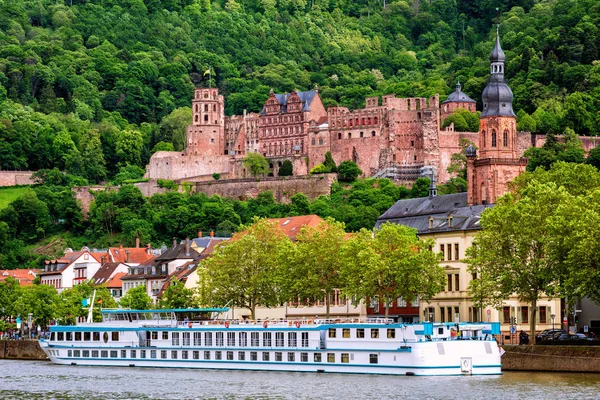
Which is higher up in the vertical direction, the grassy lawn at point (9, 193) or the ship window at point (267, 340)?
the grassy lawn at point (9, 193)

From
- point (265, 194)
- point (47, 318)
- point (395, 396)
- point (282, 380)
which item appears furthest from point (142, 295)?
point (265, 194)

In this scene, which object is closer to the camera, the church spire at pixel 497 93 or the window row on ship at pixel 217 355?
the window row on ship at pixel 217 355

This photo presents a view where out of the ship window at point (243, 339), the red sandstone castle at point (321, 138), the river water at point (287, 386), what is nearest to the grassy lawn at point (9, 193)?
the red sandstone castle at point (321, 138)

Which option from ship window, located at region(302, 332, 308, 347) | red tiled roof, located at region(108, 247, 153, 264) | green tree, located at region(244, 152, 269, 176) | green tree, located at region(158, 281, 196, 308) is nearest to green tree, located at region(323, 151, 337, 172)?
green tree, located at region(244, 152, 269, 176)

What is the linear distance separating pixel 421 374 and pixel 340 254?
15504mm

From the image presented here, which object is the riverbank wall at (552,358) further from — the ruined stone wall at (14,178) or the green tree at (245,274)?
the ruined stone wall at (14,178)

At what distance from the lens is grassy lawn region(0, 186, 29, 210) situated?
568 ft

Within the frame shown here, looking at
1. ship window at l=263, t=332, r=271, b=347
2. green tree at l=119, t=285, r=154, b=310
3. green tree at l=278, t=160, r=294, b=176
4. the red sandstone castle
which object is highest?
the red sandstone castle

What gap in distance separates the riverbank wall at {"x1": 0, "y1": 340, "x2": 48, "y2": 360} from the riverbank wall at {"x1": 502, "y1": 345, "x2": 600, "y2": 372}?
35628mm

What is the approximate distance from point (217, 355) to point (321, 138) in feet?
301

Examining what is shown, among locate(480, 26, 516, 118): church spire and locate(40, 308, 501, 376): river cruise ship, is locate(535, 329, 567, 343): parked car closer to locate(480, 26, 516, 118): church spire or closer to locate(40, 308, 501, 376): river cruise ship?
locate(40, 308, 501, 376): river cruise ship

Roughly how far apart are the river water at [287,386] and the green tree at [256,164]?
310ft

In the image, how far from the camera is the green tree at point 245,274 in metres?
94.9

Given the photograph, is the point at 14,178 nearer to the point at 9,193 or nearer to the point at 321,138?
the point at 9,193
